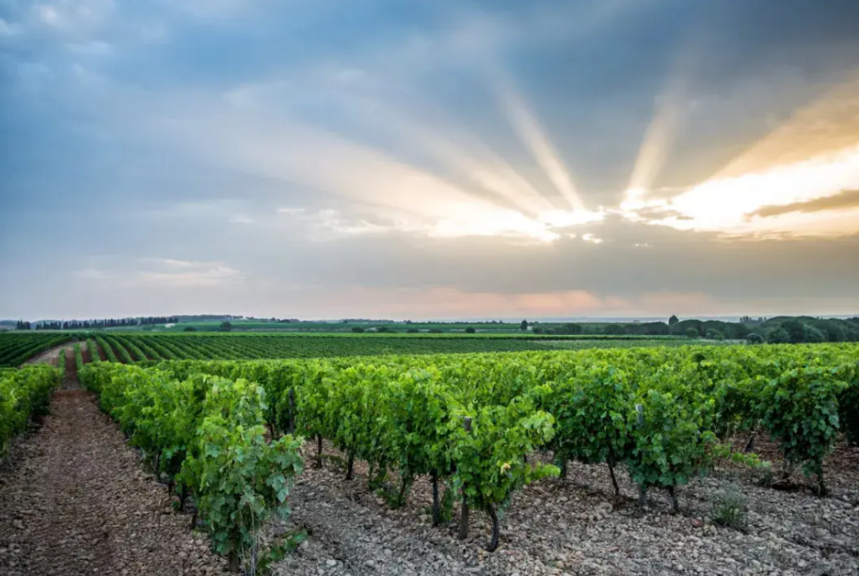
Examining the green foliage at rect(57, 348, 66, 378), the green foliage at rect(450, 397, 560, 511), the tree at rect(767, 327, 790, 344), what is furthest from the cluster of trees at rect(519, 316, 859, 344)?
the green foliage at rect(450, 397, 560, 511)

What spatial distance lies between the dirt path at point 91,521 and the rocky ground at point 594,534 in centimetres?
193

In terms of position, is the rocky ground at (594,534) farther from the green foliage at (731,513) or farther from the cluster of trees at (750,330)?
the cluster of trees at (750,330)

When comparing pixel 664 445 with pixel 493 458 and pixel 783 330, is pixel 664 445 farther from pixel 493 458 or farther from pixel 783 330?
pixel 783 330

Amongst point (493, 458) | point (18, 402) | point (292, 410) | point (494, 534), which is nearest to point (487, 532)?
point (494, 534)

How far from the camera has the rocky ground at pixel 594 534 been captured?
7.03 meters

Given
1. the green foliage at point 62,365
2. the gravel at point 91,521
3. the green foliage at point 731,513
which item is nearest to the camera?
the gravel at point 91,521

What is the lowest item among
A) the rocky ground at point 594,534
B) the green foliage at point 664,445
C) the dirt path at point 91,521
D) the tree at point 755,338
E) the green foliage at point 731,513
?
the tree at point 755,338

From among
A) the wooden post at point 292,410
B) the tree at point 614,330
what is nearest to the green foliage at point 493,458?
the wooden post at point 292,410

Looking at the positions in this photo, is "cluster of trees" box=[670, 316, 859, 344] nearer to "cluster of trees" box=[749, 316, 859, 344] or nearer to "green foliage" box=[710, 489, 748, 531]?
"cluster of trees" box=[749, 316, 859, 344]

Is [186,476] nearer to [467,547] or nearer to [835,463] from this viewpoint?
[467,547]

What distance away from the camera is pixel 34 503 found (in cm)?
1053

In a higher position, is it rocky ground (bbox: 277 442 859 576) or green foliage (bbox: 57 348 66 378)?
rocky ground (bbox: 277 442 859 576)

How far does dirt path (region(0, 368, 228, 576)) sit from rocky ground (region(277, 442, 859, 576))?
1.93 metres

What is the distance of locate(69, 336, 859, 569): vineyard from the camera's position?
667cm
